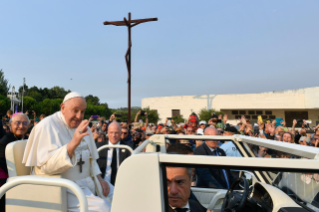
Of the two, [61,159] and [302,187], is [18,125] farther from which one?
[302,187]

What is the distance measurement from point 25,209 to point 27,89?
77.6m

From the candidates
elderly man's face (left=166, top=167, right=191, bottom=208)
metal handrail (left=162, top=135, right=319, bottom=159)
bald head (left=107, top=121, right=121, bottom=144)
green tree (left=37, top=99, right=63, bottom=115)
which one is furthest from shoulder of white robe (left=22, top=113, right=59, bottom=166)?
green tree (left=37, top=99, right=63, bottom=115)

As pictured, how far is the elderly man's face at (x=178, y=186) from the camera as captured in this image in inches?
56.4

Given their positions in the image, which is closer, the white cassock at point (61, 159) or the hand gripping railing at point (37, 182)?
the hand gripping railing at point (37, 182)

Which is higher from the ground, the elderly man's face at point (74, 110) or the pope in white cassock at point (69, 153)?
the elderly man's face at point (74, 110)

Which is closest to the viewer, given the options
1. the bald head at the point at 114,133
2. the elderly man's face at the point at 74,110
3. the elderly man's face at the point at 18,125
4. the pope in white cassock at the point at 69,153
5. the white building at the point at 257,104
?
the pope in white cassock at the point at 69,153

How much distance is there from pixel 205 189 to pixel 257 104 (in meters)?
45.6

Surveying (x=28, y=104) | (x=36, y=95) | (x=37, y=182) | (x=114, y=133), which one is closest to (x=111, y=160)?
(x=114, y=133)

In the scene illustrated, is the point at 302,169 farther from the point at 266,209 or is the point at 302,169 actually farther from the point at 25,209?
the point at 25,209

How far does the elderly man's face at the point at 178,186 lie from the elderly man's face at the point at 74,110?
5.09 ft

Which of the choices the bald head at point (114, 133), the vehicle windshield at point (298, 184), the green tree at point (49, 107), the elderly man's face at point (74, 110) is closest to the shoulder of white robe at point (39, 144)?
the elderly man's face at point (74, 110)

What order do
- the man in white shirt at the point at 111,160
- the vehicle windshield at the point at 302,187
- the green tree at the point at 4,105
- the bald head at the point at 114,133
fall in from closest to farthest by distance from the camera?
the vehicle windshield at the point at 302,187, the man in white shirt at the point at 111,160, the bald head at the point at 114,133, the green tree at the point at 4,105

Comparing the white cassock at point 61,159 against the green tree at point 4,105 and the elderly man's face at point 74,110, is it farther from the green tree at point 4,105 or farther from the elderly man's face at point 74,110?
the green tree at point 4,105

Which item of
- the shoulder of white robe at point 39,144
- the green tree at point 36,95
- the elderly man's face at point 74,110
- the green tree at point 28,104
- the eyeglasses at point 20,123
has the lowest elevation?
the shoulder of white robe at point 39,144
